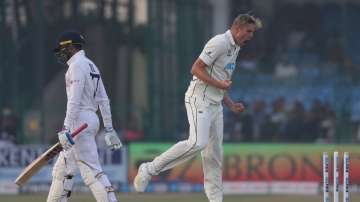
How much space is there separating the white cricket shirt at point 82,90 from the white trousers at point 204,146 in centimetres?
66

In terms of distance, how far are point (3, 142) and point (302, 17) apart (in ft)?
23.8

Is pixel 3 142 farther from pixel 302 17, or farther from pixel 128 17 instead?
pixel 302 17

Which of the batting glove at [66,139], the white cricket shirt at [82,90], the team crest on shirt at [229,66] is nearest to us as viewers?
the batting glove at [66,139]

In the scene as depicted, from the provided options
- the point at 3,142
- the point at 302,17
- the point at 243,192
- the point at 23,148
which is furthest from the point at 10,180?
the point at 302,17

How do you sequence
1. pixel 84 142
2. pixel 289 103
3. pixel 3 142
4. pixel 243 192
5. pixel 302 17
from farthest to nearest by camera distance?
pixel 302 17 → pixel 289 103 → pixel 3 142 → pixel 243 192 → pixel 84 142

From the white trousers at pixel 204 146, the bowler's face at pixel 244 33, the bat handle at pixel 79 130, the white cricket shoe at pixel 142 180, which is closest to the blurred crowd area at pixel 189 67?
the white trousers at pixel 204 146

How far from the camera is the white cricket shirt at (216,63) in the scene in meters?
10.6

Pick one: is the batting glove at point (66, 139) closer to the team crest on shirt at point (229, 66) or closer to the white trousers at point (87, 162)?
the white trousers at point (87, 162)

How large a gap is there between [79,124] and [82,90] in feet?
1.07

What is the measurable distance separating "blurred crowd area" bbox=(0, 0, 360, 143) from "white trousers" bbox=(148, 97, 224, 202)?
35.0 ft

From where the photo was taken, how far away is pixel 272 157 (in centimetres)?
1936

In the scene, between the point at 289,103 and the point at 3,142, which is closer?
the point at 3,142

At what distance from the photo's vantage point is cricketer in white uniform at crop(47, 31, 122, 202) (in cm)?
1031

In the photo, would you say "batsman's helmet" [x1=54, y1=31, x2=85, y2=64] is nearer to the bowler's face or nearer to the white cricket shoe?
the white cricket shoe
